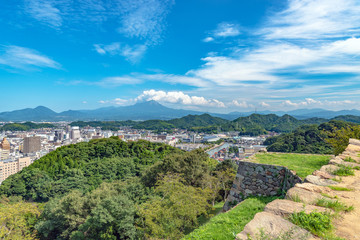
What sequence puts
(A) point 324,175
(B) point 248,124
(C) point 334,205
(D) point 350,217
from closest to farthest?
1. (D) point 350,217
2. (C) point 334,205
3. (A) point 324,175
4. (B) point 248,124

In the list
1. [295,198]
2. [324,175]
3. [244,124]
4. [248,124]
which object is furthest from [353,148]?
[244,124]

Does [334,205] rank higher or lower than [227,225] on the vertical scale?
higher

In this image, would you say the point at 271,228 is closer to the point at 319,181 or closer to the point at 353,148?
the point at 319,181

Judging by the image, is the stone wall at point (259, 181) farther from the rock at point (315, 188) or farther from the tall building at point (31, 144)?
the tall building at point (31, 144)

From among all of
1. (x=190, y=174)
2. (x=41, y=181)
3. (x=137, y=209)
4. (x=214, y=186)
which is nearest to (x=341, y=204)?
(x=137, y=209)

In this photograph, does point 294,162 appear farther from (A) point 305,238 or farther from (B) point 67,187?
(B) point 67,187

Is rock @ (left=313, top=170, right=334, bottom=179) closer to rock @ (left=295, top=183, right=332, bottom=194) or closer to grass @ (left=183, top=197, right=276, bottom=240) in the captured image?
rock @ (left=295, top=183, right=332, bottom=194)

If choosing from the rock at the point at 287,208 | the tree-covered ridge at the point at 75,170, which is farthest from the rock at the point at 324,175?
the tree-covered ridge at the point at 75,170
